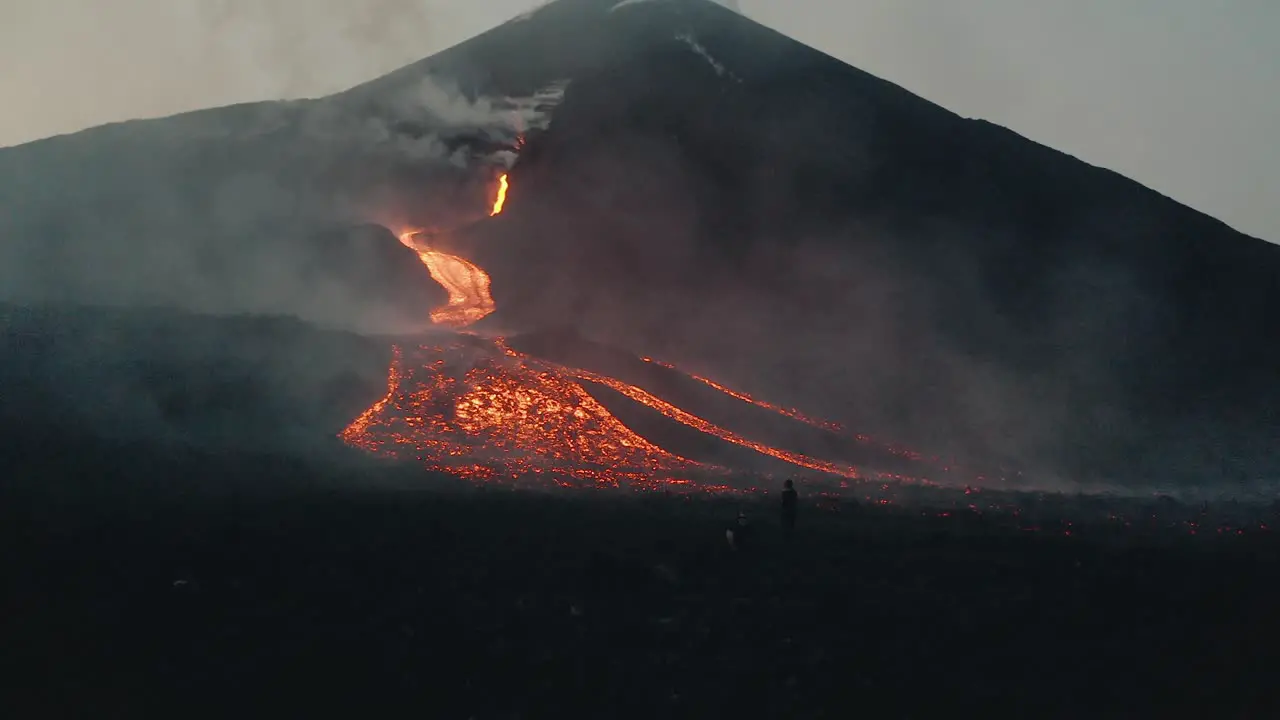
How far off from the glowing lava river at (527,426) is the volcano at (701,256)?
0.18 metres

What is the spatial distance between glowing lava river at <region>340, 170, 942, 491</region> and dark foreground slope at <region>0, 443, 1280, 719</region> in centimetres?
551

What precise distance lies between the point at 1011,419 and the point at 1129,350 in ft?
30.9

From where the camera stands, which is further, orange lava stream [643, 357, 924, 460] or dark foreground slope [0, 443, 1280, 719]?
orange lava stream [643, 357, 924, 460]

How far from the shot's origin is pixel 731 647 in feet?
59.7

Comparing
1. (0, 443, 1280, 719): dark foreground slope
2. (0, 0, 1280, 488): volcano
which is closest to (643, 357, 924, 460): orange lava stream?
(0, 0, 1280, 488): volcano

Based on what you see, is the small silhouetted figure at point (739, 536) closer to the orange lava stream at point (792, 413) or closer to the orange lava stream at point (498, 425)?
the orange lava stream at point (498, 425)

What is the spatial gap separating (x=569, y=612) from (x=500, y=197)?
44517 millimetres

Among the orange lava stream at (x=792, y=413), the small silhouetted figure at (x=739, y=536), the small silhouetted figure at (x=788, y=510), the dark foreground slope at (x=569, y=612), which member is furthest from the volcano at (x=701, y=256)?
the dark foreground slope at (x=569, y=612)

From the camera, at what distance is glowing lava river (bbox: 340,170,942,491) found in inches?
1286

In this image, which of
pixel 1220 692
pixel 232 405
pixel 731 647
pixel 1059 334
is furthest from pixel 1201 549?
pixel 1059 334

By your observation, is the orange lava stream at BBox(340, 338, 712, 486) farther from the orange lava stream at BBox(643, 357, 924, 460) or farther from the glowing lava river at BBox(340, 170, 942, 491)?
the orange lava stream at BBox(643, 357, 924, 460)

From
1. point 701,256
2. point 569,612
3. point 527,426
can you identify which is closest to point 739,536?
point 569,612

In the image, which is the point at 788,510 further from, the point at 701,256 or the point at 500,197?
the point at 500,197

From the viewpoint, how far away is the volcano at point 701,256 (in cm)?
4259
